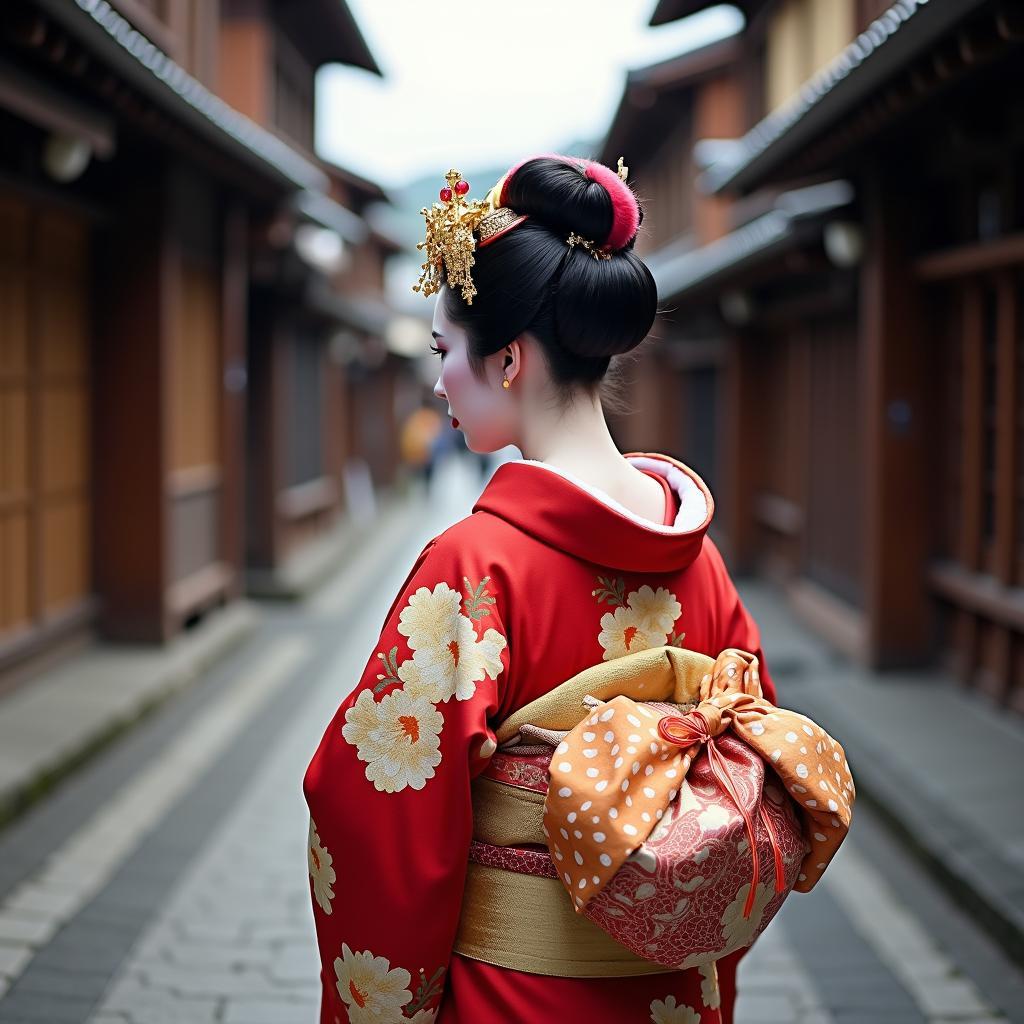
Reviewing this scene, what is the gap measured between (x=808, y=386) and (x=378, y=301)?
23517 mm

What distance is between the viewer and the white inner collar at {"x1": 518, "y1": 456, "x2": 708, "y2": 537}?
1949 mm

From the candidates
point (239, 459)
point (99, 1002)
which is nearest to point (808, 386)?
point (239, 459)

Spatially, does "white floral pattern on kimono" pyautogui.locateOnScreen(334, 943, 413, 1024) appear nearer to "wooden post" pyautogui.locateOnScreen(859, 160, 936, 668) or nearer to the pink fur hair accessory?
the pink fur hair accessory

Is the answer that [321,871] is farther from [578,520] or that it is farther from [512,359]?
[512,359]

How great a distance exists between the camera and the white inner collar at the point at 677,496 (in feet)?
6.40

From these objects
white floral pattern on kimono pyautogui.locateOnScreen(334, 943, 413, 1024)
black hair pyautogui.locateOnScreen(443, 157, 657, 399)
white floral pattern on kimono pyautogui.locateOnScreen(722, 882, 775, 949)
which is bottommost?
white floral pattern on kimono pyautogui.locateOnScreen(334, 943, 413, 1024)

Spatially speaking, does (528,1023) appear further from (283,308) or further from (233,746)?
(283,308)

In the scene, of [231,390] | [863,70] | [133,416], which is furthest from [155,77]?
[231,390]

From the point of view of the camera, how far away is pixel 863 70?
6020 mm

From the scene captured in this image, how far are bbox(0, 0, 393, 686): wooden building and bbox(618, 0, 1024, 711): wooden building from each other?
367 centimetres

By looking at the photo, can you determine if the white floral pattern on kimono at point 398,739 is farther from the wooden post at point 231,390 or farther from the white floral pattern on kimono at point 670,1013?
the wooden post at point 231,390

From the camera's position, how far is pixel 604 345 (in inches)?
77.8

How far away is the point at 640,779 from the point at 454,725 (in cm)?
28

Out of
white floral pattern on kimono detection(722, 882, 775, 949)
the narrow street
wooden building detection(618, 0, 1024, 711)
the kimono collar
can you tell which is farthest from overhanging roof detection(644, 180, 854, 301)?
white floral pattern on kimono detection(722, 882, 775, 949)
